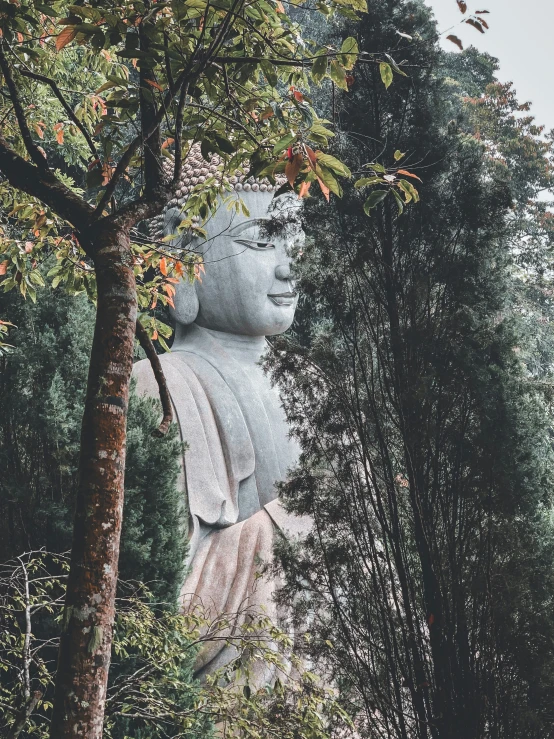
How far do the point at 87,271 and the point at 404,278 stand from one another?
57.5 inches

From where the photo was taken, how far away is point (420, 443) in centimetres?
385

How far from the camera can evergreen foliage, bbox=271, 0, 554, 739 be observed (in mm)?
3551

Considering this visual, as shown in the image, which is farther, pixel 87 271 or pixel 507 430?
pixel 507 430

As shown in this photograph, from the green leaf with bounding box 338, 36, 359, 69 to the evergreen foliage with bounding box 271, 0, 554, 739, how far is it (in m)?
1.15

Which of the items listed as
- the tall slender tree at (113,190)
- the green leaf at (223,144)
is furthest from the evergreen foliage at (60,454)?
the green leaf at (223,144)

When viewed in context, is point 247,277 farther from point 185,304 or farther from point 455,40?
point 455,40

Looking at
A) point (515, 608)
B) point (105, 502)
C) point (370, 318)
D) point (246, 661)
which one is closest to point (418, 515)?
point (515, 608)

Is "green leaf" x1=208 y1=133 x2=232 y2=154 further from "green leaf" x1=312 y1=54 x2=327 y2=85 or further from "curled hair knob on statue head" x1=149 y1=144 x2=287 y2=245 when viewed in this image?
"curled hair knob on statue head" x1=149 y1=144 x2=287 y2=245

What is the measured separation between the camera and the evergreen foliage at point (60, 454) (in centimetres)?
510

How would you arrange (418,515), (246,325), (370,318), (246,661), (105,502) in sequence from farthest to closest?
(246,325) < (370,318) < (418,515) < (246,661) < (105,502)

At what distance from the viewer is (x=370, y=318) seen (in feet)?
13.4

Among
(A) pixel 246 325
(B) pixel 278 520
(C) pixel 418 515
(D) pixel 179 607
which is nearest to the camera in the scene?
(C) pixel 418 515

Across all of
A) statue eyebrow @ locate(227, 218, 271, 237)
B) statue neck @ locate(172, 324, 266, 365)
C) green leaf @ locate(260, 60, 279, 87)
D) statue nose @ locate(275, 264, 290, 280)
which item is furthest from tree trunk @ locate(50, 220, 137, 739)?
statue neck @ locate(172, 324, 266, 365)

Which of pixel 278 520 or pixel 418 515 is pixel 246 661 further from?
pixel 278 520
